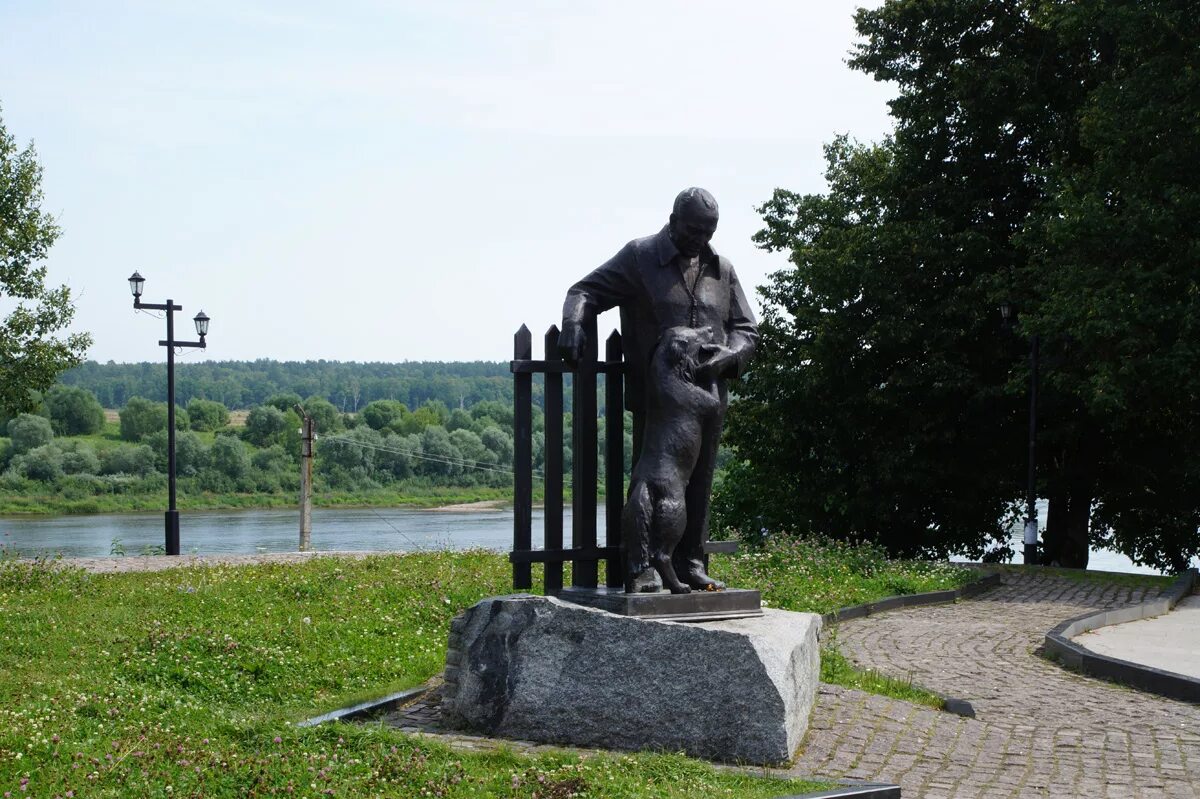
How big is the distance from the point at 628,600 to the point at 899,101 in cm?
1934

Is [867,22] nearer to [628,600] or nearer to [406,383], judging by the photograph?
[628,600]

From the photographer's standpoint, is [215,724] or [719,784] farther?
[215,724]

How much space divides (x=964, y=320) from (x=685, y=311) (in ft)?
54.1

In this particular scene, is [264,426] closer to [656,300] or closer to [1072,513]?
[1072,513]

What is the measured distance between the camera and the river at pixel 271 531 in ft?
106

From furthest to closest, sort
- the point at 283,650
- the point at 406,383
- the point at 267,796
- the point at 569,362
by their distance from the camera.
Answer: the point at 406,383
the point at 283,650
the point at 569,362
the point at 267,796


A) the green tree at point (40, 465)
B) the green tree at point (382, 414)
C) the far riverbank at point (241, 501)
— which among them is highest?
the green tree at point (382, 414)

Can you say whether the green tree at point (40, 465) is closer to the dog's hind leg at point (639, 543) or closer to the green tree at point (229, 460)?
the green tree at point (229, 460)

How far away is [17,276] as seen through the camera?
25.0 m

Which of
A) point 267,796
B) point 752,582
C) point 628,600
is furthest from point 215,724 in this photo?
point 752,582

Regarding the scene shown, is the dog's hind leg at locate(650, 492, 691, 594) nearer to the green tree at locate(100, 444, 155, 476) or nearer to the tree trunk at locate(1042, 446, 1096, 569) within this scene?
the tree trunk at locate(1042, 446, 1096, 569)

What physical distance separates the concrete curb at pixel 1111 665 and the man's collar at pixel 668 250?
13.9ft

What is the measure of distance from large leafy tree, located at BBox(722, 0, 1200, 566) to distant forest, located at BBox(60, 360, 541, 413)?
7493cm

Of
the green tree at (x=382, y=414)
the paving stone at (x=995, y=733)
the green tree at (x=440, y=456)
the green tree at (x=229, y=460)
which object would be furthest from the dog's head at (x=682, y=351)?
the green tree at (x=382, y=414)
